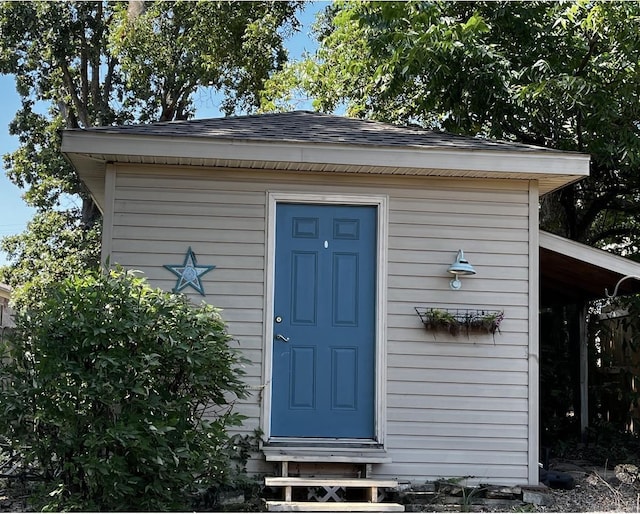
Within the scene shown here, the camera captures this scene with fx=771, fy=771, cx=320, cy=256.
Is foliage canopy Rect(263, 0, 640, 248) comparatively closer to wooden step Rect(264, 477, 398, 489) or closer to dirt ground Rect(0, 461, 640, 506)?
dirt ground Rect(0, 461, 640, 506)

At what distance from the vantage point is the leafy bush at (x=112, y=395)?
502cm

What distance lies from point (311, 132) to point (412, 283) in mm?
1553

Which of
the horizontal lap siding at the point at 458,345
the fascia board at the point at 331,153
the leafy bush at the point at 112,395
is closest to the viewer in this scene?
the leafy bush at the point at 112,395

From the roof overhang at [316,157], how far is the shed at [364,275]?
0.02 meters

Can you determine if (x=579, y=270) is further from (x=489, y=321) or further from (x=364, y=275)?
(x=364, y=275)

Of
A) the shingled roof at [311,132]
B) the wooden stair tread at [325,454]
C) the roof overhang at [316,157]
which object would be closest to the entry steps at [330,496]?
the wooden stair tread at [325,454]

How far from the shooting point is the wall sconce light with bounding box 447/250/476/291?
6285 mm

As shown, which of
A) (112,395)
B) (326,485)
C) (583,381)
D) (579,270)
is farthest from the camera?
(583,381)

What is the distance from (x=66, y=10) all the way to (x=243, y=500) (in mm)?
16832

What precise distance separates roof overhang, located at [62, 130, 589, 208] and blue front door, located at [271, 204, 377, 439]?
46 cm

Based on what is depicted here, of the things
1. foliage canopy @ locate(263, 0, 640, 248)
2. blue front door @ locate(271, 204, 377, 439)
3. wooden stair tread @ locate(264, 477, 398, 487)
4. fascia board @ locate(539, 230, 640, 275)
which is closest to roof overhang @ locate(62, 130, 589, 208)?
blue front door @ locate(271, 204, 377, 439)

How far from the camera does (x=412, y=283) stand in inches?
250

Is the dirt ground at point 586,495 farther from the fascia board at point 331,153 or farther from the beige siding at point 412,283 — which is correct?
the fascia board at point 331,153

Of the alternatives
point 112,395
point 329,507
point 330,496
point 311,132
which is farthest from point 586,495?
point 112,395
